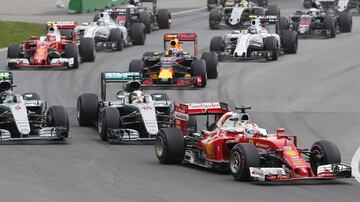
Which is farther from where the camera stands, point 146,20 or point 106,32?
point 146,20

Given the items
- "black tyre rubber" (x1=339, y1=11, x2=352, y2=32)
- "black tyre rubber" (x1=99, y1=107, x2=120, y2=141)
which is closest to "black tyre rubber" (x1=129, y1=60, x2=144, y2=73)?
"black tyre rubber" (x1=99, y1=107, x2=120, y2=141)

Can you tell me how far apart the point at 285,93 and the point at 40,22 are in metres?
29.6

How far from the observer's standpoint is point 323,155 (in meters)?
23.9

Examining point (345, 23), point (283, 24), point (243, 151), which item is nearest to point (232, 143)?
point (243, 151)

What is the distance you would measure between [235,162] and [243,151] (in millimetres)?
520

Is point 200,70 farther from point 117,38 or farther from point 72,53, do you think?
point 117,38

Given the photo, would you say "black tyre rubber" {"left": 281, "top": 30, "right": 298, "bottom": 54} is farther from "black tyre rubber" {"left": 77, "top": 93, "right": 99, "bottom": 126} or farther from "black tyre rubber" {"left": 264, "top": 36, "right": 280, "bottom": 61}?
"black tyre rubber" {"left": 77, "top": 93, "right": 99, "bottom": 126}

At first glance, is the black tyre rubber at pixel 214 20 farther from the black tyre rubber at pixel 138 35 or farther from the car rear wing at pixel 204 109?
the car rear wing at pixel 204 109

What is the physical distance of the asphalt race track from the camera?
21.9 m

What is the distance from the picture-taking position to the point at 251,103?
123 feet

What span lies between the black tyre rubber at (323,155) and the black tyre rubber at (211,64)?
1885 centimetres

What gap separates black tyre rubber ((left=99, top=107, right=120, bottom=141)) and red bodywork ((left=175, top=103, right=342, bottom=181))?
228 cm

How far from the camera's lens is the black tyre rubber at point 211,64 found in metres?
43.0

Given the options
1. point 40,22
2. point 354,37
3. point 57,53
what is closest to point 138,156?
point 57,53
